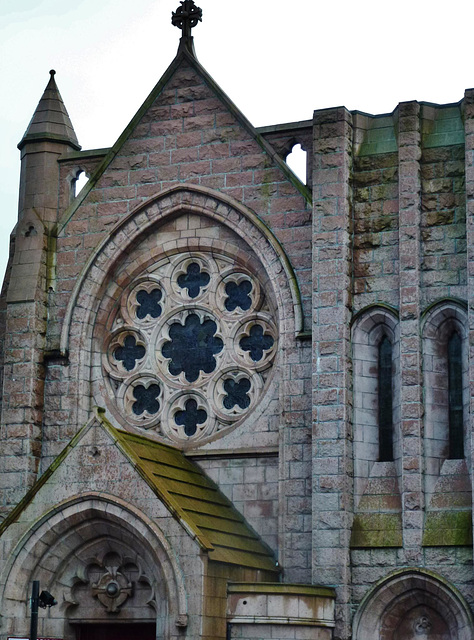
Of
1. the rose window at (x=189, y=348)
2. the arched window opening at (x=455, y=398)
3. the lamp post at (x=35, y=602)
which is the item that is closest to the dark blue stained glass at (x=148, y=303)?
the rose window at (x=189, y=348)

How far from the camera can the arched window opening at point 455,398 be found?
2139 centimetres

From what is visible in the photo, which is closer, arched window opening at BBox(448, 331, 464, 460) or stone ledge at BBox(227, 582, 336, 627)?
stone ledge at BBox(227, 582, 336, 627)

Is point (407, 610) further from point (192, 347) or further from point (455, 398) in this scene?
point (192, 347)

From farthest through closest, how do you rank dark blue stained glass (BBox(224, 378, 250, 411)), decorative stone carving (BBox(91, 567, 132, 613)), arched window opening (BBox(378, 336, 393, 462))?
dark blue stained glass (BBox(224, 378, 250, 411)), arched window opening (BBox(378, 336, 393, 462)), decorative stone carving (BBox(91, 567, 132, 613))

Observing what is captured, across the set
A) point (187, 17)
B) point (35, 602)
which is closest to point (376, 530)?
point (35, 602)

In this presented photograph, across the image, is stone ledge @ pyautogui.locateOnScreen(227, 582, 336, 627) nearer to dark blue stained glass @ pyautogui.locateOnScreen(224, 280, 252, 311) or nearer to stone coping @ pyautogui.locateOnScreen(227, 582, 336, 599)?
stone coping @ pyautogui.locateOnScreen(227, 582, 336, 599)

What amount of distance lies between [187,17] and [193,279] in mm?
4725

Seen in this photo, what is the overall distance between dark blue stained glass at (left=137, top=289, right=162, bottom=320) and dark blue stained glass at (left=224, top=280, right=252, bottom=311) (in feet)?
3.97

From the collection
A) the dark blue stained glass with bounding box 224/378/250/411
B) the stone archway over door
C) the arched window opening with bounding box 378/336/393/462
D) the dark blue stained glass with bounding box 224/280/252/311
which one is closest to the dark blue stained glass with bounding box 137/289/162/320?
the dark blue stained glass with bounding box 224/280/252/311

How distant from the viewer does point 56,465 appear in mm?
20672

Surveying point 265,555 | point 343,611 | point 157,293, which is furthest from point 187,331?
point 343,611

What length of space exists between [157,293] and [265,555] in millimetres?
5030

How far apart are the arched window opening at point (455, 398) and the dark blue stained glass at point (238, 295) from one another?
3.63m

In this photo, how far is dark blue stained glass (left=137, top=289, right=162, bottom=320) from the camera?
2433 centimetres
